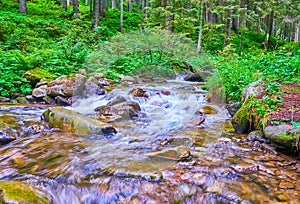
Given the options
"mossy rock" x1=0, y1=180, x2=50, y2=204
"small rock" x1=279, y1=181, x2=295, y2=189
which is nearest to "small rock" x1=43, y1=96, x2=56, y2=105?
"mossy rock" x1=0, y1=180, x2=50, y2=204

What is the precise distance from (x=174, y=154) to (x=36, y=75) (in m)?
6.30

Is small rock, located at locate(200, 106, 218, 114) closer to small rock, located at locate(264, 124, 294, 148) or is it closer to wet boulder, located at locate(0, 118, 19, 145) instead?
small rock, located at locate(264, 124, 294, 148)

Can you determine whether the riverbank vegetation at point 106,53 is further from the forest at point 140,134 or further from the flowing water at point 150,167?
the flowing water at point 150,167

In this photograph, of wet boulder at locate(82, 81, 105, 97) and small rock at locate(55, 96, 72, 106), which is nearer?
small rock at locate(55, 96, 72, 106)

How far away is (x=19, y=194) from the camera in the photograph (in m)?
2.38

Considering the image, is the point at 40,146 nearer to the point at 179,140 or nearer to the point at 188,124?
the point at 179,140

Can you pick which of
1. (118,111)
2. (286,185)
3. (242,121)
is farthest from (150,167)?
(118,111)

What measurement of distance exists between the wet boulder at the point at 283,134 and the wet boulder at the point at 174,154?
141 centimetres

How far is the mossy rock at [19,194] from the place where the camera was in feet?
7.33

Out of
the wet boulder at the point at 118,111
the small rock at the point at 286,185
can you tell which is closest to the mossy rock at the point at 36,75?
the wet boulder at the point at 118,111

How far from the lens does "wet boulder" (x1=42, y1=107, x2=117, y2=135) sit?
15.9 ft

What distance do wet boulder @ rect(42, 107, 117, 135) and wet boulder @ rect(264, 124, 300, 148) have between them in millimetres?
2853

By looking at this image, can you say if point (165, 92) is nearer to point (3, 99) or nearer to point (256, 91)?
point (256, 91)

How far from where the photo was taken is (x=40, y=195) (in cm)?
265
